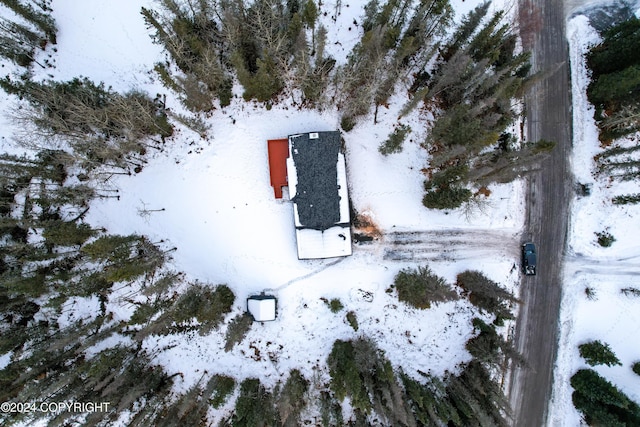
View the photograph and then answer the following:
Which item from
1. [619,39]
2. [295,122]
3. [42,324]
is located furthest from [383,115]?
[42,324]

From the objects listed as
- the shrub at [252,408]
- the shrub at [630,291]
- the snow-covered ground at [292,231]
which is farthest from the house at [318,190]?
the shrub at [630,291]

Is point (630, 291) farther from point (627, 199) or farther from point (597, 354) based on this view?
point (627, 199)

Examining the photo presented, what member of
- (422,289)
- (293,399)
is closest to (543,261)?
(422,289)

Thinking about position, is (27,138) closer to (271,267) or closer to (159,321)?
(159,321)

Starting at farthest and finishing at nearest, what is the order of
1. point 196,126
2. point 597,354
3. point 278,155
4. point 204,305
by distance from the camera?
point 597,354, point 278,155, point 196,126, point 204,305

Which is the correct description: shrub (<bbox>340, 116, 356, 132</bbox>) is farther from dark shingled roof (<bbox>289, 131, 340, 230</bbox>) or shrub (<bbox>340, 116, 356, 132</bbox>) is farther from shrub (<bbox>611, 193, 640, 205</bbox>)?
shrub (<bbox>611, 193, 640, 205</bbox>)

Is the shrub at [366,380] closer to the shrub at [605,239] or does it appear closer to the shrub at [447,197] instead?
the shrub at [447,197]
